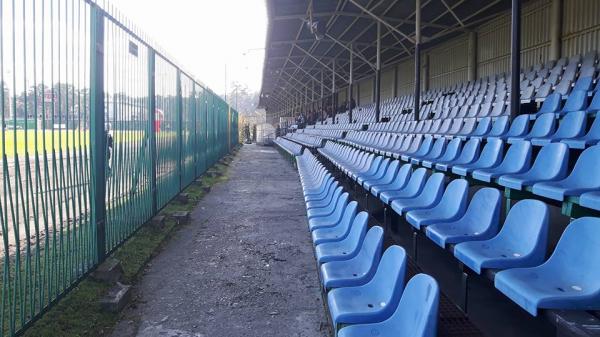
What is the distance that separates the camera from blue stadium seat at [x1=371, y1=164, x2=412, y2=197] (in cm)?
469

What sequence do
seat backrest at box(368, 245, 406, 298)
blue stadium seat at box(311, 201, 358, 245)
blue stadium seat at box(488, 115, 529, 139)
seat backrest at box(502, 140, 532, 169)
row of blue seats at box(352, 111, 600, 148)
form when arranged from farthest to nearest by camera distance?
blue stadium seat at box(488, 115, 529, 139) < row of blue seats at box(352, 111, 600, 148) < seat backrest at box(502, 140, 532, 169) < blue stadium seat at box(311, 201, 358, 245) < seat backrest at box(368, 245, 406, 298)

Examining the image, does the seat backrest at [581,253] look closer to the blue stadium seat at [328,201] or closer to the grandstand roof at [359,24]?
the blue stadium seat at [328,201]

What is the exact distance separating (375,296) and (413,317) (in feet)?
1.85

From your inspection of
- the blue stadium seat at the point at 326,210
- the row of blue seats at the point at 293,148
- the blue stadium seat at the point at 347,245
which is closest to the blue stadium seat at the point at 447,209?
the blue stadium seat at the point at 347,245

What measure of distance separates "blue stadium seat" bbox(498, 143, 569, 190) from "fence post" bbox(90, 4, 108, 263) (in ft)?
10.9

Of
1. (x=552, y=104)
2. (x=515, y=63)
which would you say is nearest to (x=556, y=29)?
(x=552, y=104)

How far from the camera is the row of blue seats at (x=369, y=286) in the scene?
173 centimetres

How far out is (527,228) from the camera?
2396mm

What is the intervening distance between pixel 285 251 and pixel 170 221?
2.09 metres

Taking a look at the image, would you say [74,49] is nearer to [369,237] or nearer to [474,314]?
[369,237]

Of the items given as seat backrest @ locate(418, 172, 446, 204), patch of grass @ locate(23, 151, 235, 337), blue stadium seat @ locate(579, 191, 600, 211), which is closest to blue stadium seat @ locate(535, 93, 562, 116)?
seat backrest @ locate(418, 172, 446, 204)

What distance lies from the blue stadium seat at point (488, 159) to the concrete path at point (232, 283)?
172 centimetres

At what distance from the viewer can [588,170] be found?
2932 millimetres

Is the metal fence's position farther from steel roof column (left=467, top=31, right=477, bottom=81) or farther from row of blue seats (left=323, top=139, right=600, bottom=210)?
steel roof column (left=467, top=31, right=477, bottom=81)
